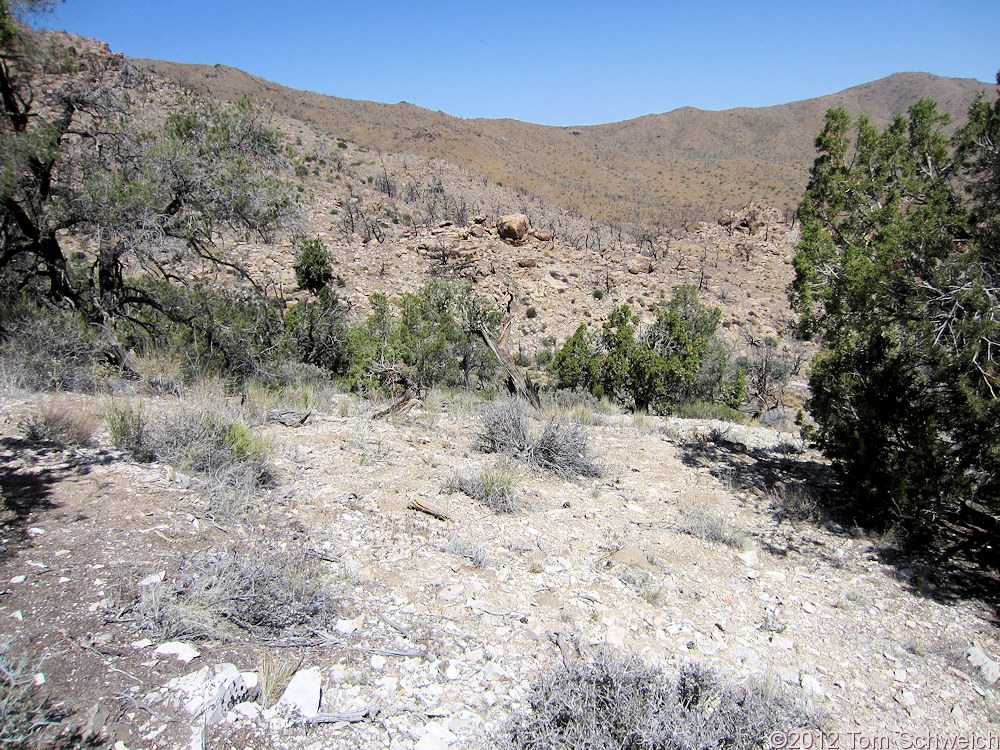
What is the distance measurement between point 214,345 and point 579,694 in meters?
8.58

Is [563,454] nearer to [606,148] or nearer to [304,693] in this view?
[304,693]

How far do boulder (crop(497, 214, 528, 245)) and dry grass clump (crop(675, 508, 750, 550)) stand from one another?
72.9 feet

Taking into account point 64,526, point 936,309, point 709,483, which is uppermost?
point 936,309

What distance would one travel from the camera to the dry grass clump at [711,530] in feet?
17.7

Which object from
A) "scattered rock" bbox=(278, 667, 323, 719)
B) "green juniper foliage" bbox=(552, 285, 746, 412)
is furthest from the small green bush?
"scattered rock" bbox=(278, 667, 323, 719)

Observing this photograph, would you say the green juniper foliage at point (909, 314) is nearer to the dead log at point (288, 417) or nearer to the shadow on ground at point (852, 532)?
the shadow on ground at point (852, 532)

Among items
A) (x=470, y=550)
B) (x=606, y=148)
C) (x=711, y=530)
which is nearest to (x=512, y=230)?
(x=711, y=530)

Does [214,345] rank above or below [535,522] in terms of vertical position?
above

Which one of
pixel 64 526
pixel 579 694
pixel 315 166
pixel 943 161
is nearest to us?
pixel 579 694

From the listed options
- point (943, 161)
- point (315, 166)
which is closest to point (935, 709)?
point (943, 161)

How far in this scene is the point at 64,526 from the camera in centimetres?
366

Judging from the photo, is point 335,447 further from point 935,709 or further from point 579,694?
point 935,709

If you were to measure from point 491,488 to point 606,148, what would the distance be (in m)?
83.0

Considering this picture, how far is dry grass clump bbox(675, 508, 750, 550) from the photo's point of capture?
5395 millimetres
